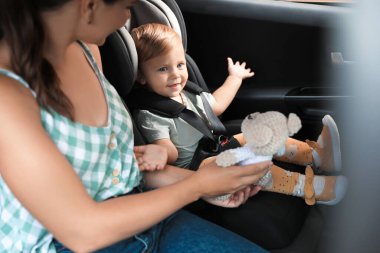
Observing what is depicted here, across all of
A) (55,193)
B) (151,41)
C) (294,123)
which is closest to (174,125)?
(151,41)

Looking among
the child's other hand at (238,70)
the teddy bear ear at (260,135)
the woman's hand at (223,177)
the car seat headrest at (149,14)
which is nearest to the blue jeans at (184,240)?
the woman's hand at (223,177)

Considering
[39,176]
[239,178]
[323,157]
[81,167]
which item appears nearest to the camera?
[39,176]

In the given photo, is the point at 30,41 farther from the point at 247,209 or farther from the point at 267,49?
the point at 267,49

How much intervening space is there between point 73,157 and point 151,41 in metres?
0.69

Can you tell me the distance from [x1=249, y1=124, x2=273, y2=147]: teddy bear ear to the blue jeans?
239mm

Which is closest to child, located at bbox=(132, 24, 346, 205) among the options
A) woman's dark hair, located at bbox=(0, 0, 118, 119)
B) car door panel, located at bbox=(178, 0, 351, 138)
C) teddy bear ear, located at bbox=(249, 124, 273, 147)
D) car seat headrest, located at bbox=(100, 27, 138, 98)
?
car seat headrest, located at bbox=(100, 27, 138, 98)

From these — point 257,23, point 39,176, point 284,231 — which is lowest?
point 284,231

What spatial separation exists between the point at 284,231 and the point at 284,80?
0.83 meters

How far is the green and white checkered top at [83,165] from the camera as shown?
3.18 ft

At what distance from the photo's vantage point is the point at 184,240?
1.17 m

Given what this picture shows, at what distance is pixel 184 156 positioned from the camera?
1624mm

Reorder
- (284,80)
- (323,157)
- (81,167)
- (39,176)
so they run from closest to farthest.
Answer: (39,176) → (81,167) → (323,157) → (284,80)

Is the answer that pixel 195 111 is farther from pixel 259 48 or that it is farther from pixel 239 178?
pixel 239 178

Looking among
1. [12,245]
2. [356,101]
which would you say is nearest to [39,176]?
[12,245]
